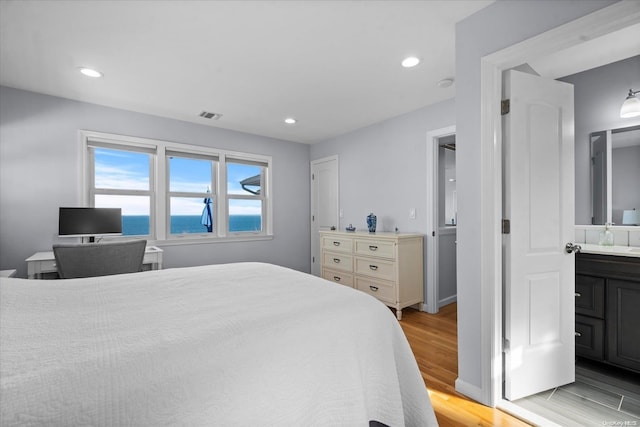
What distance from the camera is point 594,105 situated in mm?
2488

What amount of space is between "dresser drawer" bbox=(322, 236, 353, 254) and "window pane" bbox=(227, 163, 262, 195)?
1.47 m

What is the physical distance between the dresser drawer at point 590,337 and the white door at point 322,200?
10.5ft

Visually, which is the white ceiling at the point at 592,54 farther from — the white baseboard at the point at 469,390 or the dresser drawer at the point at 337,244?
the dresser drawer at the point at 337,244

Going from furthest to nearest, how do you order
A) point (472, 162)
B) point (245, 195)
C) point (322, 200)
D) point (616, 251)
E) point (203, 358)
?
point (322, 200) → point (245, 195) → point (616, 251) → point (472, 162) → point (203, 358)

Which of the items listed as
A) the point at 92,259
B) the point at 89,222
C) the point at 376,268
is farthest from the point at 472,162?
the point at 89,222

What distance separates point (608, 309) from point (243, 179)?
439cm

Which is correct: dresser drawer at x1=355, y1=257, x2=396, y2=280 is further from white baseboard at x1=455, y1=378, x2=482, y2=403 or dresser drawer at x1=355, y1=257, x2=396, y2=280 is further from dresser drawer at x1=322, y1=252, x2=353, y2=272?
white baseboard at x1=455, y1=378, x2=482, y2=403

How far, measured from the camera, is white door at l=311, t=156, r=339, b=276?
486 cm

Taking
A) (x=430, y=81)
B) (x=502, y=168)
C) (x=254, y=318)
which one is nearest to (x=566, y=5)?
(x=502, y=168)

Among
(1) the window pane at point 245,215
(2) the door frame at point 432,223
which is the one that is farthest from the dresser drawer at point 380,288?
(1) the window pane at point 245,215

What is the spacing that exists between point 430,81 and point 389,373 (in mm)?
2710

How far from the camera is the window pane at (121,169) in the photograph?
351 cm

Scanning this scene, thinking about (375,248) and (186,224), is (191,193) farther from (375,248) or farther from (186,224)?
(375,248)

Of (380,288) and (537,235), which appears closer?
(537,235)
